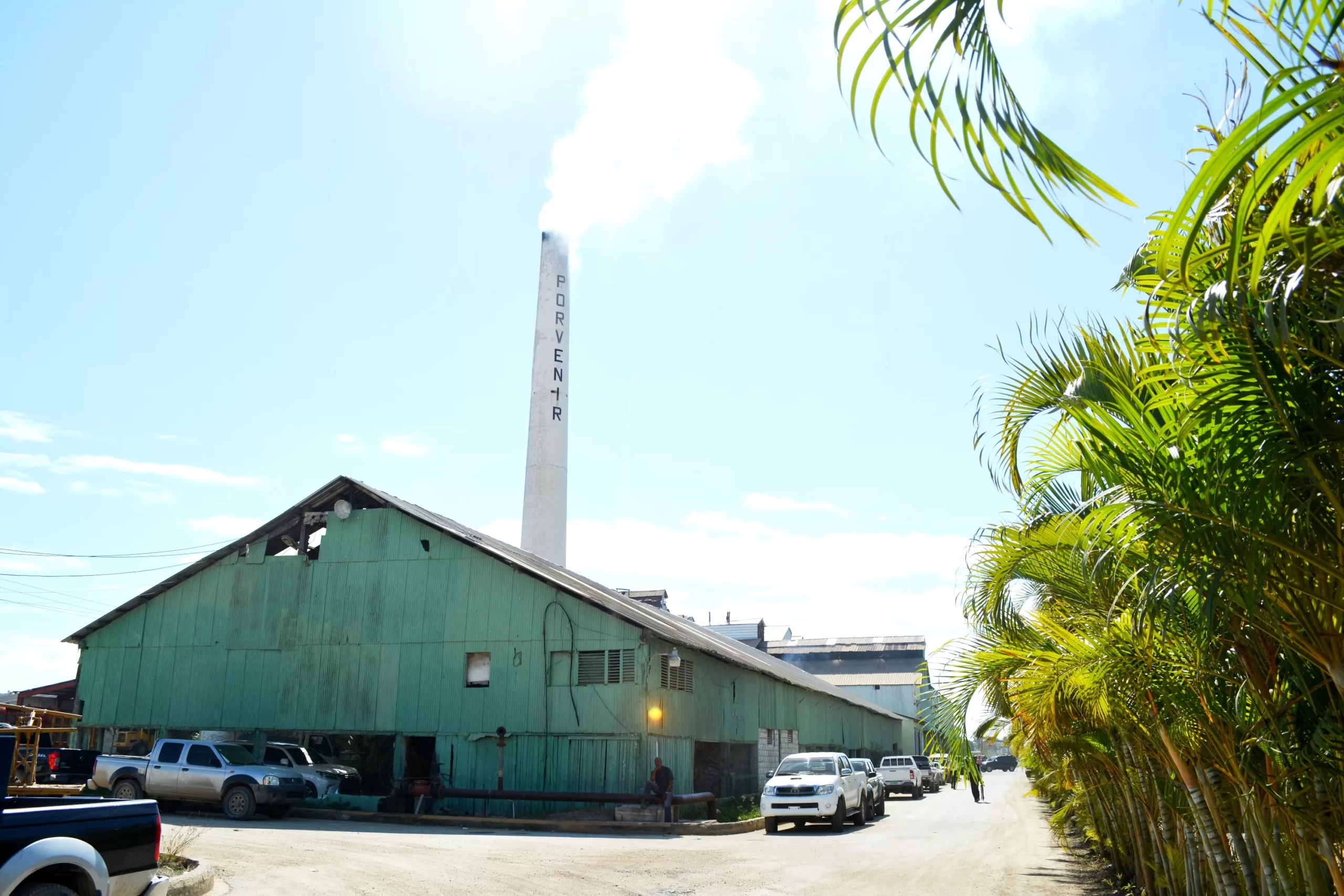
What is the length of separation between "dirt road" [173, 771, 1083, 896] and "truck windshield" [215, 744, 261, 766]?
52.6 inches

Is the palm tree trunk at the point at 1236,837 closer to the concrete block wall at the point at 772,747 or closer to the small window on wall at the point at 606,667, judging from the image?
the small window on wall at the point at 606,667

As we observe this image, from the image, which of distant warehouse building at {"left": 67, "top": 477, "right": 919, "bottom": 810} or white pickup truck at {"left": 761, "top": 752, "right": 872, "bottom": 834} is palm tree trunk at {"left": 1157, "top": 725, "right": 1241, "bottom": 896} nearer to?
white pickup truck at {"left": 761, "top": 752, "right": 872, "bottom": 834}

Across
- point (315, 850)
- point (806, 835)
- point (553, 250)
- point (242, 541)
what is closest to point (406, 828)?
point (315, 850)

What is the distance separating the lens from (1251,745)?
5.37 m

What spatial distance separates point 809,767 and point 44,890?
18.9 meters

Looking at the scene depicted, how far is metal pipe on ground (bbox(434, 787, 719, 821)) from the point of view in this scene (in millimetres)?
23281

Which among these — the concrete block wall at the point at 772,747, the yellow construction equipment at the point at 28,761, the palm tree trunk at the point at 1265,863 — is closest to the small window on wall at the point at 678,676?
the concrete block wall at the point at 772,747

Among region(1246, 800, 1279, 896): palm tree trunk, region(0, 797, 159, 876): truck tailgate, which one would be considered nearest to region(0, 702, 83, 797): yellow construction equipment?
region(0, 797, 159, 876): truck tailgate

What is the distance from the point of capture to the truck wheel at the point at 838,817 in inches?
887

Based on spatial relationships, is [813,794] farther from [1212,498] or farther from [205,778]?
[1212,498]

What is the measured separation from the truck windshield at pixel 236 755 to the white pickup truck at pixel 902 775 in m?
26.4

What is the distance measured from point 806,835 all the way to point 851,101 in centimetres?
2134

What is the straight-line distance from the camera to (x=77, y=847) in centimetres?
737

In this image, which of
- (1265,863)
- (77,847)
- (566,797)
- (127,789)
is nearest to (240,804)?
(127,789)
